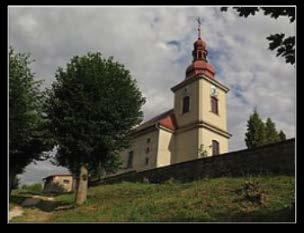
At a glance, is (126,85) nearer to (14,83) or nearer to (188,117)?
(14,83)

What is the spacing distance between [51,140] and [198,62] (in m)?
22.9

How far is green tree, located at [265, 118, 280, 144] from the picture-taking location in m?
39.2

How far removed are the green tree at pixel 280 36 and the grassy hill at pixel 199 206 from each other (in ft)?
17.4

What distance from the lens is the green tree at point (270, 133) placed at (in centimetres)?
3919

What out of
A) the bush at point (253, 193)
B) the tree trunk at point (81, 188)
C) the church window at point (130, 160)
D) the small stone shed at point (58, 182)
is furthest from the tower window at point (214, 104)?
the bush at point (253, 193)

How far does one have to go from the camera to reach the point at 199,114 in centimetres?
3709

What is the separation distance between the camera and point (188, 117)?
126 ft

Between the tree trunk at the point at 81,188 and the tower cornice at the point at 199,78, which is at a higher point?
the tower cornice at the point at 199,78

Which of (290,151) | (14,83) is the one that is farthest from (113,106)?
(290,151)

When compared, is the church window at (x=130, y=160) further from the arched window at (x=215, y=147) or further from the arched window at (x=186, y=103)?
the arched window at (x=215, y=147)

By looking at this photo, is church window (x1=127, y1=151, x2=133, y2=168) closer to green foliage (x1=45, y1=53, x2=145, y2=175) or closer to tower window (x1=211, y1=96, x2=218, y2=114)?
tower window (x1=211, y1=96, x2=218, y2=114)

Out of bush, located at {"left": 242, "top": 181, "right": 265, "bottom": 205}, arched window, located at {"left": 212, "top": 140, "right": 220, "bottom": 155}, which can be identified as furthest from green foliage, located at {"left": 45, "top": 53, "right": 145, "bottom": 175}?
arched window, located at {"left": 212, "top": 140, "right": 220, "bottom": 155}

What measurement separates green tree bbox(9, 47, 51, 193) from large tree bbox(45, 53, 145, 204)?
65cm

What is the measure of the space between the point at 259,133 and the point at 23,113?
975 inches
